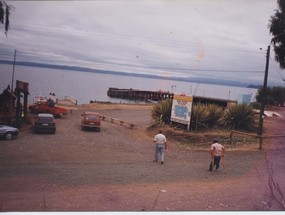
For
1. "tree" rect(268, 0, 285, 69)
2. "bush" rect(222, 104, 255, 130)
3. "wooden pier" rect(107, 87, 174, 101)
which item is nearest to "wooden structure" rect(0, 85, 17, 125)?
"bush" rect(222, 104, 255, 130)

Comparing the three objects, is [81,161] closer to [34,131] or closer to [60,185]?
[60,185]

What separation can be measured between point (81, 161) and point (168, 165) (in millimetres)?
3565

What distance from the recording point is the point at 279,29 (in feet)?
64.1

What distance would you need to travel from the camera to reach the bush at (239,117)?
62.5 feet

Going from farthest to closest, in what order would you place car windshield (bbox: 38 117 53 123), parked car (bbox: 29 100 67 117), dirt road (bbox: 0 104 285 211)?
parked car (bbox: 29 100 67 117) → car windshield (bbox: 38 117 53 123) → dirt road (bbox: 0 104 285 211)

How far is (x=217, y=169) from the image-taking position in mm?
12164

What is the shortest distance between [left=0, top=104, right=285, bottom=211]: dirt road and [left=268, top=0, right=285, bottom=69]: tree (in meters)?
7.08

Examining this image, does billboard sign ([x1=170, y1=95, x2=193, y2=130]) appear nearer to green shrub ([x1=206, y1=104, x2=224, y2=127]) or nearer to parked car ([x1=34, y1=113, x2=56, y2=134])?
green shrub ([x1=206, y1=104, x2=224, y2=127])

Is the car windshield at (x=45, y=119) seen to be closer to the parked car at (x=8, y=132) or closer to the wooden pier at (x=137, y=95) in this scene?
the parked car at (x=8, y=132)

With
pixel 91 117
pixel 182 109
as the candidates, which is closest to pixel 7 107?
pixel 91 117

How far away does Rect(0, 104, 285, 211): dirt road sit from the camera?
8.31 metres

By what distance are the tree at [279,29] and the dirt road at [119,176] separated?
7083mm

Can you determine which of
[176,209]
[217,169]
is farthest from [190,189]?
[217,169]

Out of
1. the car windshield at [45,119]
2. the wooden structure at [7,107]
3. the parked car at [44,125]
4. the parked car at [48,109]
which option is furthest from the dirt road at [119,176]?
the parked car at [48,109]
